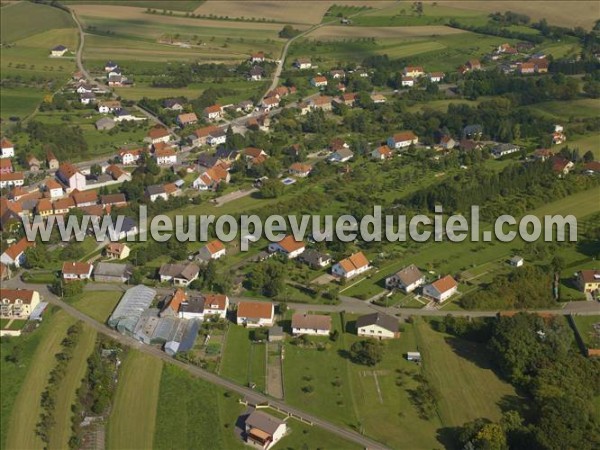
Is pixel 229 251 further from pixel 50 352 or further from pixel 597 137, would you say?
pixel 597 137

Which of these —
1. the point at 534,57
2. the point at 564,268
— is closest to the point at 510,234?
the point at 564,268

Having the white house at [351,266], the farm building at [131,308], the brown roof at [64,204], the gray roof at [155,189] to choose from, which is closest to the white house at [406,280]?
the white house at [351,266]

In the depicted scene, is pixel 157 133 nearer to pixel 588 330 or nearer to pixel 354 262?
pixel 354 262

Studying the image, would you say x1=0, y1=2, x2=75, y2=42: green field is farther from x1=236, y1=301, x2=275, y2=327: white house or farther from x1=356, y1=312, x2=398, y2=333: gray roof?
x1=356, y1=312, x2=398, y2=333: gray roof

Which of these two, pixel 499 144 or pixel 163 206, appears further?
pixel 499 144

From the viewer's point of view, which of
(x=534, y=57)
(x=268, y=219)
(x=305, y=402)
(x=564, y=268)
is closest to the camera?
(x=305, y=402)

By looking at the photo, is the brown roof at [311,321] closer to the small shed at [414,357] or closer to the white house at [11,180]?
the small shed at [414,357]
